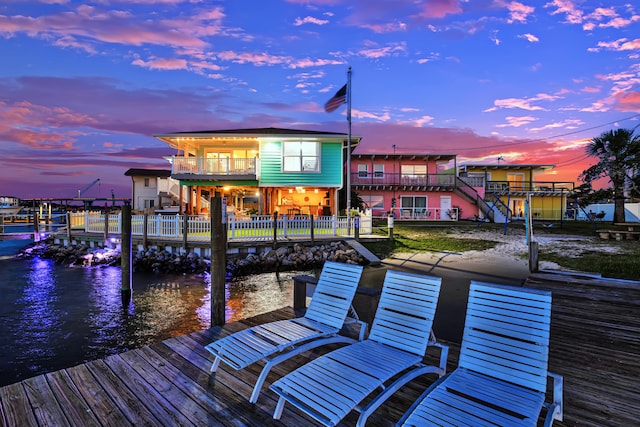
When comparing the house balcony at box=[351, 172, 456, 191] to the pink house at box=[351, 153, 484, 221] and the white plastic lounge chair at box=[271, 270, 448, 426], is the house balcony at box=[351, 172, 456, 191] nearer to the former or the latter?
the pink house at box=[351, 153, 484, 221]

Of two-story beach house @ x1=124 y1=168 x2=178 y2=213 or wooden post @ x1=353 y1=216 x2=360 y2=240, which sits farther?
two-story beach house @ x1=124 y1=168 x2=178 y2=213

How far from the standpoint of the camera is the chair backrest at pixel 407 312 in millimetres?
3531

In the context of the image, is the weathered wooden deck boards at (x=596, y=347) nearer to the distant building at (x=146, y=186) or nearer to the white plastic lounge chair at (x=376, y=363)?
the white plastic lounge chair at (x=376, y=363)

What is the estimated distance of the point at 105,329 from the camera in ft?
26.7

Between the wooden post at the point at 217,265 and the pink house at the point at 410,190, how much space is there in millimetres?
27705

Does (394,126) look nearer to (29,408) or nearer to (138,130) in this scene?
(138,130)

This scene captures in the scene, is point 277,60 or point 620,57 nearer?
point 620,57

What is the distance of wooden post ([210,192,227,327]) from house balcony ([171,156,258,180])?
1576 cm

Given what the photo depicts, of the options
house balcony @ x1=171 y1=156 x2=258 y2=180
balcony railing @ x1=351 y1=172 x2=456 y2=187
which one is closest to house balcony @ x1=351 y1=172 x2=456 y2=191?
balcony railing @ x1=351 y1=172 x2=456 y2=187

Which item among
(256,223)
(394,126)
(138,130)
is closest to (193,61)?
(256,223)

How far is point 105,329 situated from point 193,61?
748 inches

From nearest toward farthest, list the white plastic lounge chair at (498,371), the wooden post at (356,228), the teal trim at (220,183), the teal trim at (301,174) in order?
the white plastic lounge chair at (498,371)
the wooden post at (356,228)
the teal trim at (220,183)
the teal trim at (301,174)

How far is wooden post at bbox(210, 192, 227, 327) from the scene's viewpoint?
5609 millimetres

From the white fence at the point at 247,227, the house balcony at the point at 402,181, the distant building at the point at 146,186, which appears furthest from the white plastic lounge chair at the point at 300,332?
the distant building at the point at 146,186
